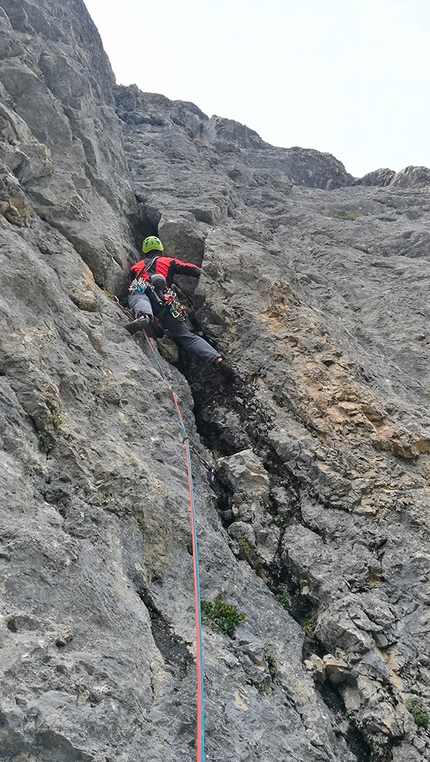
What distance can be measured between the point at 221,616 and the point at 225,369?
161 inches

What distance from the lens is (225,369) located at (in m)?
8.20

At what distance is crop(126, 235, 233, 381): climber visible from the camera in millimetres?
8266

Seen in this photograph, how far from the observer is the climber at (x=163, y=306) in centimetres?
827

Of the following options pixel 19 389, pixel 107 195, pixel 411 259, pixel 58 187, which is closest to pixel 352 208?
pixel 411 259

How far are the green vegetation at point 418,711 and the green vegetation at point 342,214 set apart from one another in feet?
46.8

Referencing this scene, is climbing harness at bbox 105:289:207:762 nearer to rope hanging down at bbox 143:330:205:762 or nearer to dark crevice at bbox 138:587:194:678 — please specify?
rope hanging down at bbox 143:330:205:762

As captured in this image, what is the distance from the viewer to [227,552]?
5535mm

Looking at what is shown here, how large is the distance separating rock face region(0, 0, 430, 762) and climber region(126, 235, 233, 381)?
0.30 meters

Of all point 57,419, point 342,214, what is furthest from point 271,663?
point 342,214

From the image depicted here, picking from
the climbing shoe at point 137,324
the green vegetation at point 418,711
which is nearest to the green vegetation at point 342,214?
the climbing shoe at point 137,324

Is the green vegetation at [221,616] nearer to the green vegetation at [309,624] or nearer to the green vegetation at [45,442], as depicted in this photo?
the green vegetation at [309,624]

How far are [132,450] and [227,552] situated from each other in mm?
1479

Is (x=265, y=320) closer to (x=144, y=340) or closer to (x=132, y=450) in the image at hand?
(x=144, y=340)

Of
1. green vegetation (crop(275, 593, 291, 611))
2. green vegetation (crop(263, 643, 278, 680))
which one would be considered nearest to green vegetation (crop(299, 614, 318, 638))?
green vegetation (crop(275, 593, 291, 611))
